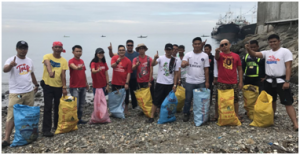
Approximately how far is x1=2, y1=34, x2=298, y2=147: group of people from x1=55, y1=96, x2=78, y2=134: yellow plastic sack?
22 centimetres

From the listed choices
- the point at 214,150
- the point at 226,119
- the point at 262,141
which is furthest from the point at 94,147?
the point at 262,141

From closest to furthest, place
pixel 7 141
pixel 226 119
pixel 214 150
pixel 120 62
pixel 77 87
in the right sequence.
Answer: pixel 214 150
pixel 7 141
pixel 226 119
pixel 77 87
pixel 120 62

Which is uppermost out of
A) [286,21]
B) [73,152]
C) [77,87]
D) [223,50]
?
[286,21]

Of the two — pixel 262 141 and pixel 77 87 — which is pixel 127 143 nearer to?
pixel 77 87

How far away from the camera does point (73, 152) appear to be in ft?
14.0

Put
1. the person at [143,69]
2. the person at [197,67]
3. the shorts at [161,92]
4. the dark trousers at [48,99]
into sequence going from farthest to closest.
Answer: the person at [143,69], the shorts at [161,92], the person at [197,67], the dark trousers at [48,99]

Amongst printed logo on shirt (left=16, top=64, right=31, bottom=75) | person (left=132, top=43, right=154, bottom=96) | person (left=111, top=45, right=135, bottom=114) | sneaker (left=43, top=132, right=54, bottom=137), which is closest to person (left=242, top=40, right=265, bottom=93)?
person (left=132, top=43, right=154, bottom=96)

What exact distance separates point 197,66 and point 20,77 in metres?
3.83

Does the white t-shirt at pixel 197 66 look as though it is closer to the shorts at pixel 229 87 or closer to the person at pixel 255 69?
the shorts at pixel 229 87

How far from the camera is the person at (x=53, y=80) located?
15.8 feet

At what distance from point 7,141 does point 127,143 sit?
249 cm

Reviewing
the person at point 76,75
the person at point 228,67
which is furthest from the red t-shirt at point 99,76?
the person at point 228,67

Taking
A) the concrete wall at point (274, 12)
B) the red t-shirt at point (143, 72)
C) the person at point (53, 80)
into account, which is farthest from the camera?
the concrete wall at point (274, 12)

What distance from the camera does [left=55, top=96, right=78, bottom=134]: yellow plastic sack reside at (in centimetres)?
486
